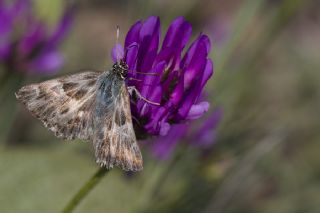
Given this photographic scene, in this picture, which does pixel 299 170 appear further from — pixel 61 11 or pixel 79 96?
pixel 79 96

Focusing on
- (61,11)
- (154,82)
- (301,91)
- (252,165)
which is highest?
(154,82)

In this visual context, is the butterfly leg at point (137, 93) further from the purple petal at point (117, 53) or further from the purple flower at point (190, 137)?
the purple flower at point (190, 137)

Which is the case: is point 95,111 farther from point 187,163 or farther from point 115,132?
point 187,163

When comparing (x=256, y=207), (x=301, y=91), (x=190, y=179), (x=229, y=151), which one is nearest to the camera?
(x=190, y=179)

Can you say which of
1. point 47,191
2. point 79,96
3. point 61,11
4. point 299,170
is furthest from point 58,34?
point 299,170

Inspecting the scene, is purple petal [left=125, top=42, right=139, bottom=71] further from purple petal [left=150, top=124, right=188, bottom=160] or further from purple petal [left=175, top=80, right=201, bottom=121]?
purple petal [left=150, top=124, right=188, bottom=160]

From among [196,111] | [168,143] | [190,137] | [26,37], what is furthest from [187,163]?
[196,111]

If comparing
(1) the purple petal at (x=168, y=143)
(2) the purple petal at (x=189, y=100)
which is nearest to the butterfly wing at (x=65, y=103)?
(2) the purple petal at (x=189, y=100)
